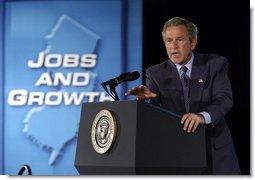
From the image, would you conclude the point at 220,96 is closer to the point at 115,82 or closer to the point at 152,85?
the point at 152,85

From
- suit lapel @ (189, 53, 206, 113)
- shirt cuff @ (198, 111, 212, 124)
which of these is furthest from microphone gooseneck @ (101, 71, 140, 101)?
suit lapel @ (189, 53, 206, 113)

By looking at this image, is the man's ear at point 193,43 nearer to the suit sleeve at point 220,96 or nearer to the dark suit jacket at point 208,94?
the dark suit jacket at point 208,94

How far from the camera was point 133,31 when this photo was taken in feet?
10.5

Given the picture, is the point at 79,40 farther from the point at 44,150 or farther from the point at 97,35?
the point at 44,150

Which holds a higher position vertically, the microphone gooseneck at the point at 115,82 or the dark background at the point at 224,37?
the dark background at the point at 224,37

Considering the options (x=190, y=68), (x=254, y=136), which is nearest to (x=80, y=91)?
(x=190, y=68)

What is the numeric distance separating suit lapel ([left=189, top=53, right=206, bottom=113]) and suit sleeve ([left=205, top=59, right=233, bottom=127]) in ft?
0.22

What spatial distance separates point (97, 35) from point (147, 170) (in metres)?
1.67

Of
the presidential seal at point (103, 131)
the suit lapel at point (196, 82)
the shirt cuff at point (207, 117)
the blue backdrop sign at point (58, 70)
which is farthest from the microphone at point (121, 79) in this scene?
the blue backdrop sign at point (58, 70)

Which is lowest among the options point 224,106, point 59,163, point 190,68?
point 59,163

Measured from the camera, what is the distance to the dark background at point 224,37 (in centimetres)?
280

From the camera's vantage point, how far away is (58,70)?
323 cm

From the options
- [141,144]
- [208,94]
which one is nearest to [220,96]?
[208,94]

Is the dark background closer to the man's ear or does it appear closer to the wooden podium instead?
the man's ear
